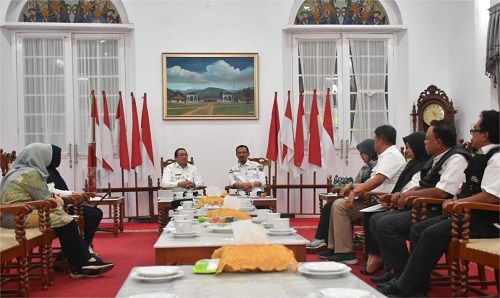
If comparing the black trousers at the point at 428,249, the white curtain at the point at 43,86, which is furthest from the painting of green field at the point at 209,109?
the black trousers at the point at 428,249

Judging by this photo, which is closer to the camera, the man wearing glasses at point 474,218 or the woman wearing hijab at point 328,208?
the man wearing glasses at point 474,218

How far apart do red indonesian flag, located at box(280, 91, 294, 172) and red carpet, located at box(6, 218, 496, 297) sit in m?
0.84

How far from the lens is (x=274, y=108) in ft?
29.7

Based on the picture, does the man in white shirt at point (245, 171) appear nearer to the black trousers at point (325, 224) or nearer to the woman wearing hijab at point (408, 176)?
the black trousers at point (325, 224)

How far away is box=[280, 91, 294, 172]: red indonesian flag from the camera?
898 centimetres

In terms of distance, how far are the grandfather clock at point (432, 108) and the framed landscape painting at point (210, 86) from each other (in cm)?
236

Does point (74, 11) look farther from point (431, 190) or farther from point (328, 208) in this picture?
point (431, 190)

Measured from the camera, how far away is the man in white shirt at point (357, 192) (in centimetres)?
532

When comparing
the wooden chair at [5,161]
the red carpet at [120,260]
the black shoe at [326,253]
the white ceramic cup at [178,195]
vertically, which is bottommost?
the red carpet at [120,260]

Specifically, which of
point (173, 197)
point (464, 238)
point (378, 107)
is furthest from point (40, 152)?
point (378, 107)

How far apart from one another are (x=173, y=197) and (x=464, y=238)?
4.01 m

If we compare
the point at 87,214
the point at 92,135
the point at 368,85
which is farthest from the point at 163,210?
the point at 368,85

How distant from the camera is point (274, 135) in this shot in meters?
9.01

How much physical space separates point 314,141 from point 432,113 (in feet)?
5.81
